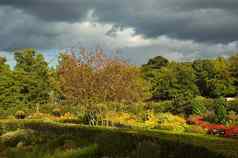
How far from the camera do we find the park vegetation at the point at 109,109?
49.1 feet

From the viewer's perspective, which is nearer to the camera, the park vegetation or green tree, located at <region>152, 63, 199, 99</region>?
the park vegetation

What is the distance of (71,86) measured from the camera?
1156 inches

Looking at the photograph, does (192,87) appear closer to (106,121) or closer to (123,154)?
(106,121)

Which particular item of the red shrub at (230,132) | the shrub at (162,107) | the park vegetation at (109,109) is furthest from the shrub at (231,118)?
the shrub at (162,107)

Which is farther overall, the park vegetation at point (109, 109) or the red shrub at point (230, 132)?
the red shrub at point (230, 132)

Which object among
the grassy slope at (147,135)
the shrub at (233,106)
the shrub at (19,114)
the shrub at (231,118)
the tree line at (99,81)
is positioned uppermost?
the tree line at (99,81)

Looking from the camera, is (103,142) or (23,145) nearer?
(103,142)

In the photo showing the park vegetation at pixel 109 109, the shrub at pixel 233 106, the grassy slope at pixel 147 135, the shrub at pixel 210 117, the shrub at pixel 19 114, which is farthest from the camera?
the shrub at pixel 19 114

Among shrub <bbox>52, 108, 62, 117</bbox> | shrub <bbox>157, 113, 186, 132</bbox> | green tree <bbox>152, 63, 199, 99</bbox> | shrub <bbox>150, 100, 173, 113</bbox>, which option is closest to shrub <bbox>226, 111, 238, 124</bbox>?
shrub <bbox>157, 113, 186, 132</bbox>

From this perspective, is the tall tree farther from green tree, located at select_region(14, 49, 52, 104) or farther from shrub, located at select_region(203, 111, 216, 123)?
green tree, located at select_region(14, 49, 52, 104)

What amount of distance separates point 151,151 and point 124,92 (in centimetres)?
1977

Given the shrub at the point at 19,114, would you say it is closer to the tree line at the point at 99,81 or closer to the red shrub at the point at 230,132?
the tree line at the point at 99,81

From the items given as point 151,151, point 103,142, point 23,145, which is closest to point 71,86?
point 23,145

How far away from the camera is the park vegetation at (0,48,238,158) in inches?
589
